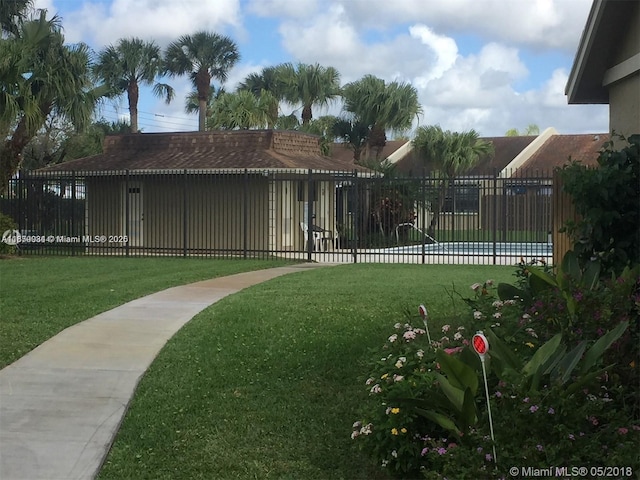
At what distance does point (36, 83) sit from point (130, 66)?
2009 centimetres

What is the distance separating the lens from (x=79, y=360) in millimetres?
7781

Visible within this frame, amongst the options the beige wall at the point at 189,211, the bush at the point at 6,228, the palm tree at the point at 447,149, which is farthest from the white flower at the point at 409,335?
the palm tree at the point at 447,149

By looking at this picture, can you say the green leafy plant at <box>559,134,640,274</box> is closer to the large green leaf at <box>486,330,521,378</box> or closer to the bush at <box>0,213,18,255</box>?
the large green leaf at <box>486,330,521,378</box>

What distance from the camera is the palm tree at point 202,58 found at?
39.5 metres

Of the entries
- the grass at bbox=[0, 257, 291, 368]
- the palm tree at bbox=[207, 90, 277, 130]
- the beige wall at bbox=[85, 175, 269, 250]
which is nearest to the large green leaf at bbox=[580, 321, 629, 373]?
the grass at bbox=[0, 257, 291, 368]

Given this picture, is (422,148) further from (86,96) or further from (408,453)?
(408,453)

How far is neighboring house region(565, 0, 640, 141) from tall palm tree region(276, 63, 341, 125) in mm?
28752

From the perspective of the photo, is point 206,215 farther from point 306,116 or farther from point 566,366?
point 566,366

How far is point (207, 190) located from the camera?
2188 cm

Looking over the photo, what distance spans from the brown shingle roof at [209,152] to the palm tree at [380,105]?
10.6m

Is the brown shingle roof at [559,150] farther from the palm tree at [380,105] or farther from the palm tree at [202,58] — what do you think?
the palm tree at [202,58]

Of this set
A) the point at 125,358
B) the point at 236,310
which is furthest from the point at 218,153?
the point at 125,358

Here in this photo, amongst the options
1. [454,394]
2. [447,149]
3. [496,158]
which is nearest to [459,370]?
[454,394]

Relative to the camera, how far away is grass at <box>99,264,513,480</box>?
5445 millimetres
